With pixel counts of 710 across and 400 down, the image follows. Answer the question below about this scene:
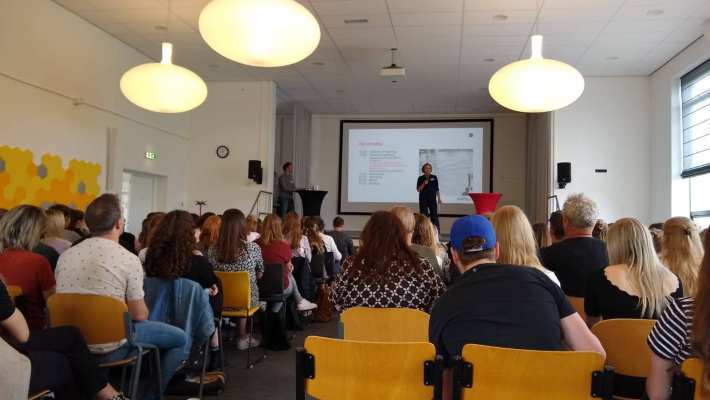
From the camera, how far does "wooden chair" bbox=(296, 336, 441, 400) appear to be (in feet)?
5.70

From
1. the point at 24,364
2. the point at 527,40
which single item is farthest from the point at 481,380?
the point at 527,40

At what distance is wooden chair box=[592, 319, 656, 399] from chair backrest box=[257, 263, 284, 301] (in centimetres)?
304

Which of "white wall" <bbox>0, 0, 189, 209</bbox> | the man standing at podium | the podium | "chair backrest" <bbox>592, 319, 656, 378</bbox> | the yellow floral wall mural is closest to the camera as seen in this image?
"chair backrest" <bbox>592, 319, 656, 378</bbox>

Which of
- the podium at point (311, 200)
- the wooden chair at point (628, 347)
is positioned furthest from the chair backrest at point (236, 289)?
the podium at point (311, 200)

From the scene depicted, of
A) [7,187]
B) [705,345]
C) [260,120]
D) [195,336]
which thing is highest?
[260,120]

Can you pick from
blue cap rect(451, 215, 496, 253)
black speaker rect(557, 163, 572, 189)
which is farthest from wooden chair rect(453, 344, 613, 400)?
black speaker rect(557, 163, 572, 189)

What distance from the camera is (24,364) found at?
1.84 metres

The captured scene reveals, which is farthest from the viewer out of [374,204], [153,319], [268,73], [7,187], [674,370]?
[374,204]

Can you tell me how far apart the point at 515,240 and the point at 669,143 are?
7580mm

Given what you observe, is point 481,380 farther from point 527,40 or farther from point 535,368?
point 527,40

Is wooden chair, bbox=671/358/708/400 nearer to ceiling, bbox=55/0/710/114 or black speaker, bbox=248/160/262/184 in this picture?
ceiling, bbox=55/0/710/114

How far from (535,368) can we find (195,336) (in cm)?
233

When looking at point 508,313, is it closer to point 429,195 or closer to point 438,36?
point 438,36

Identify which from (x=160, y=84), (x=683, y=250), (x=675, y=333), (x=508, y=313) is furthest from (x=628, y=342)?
(x=160, y=84)
